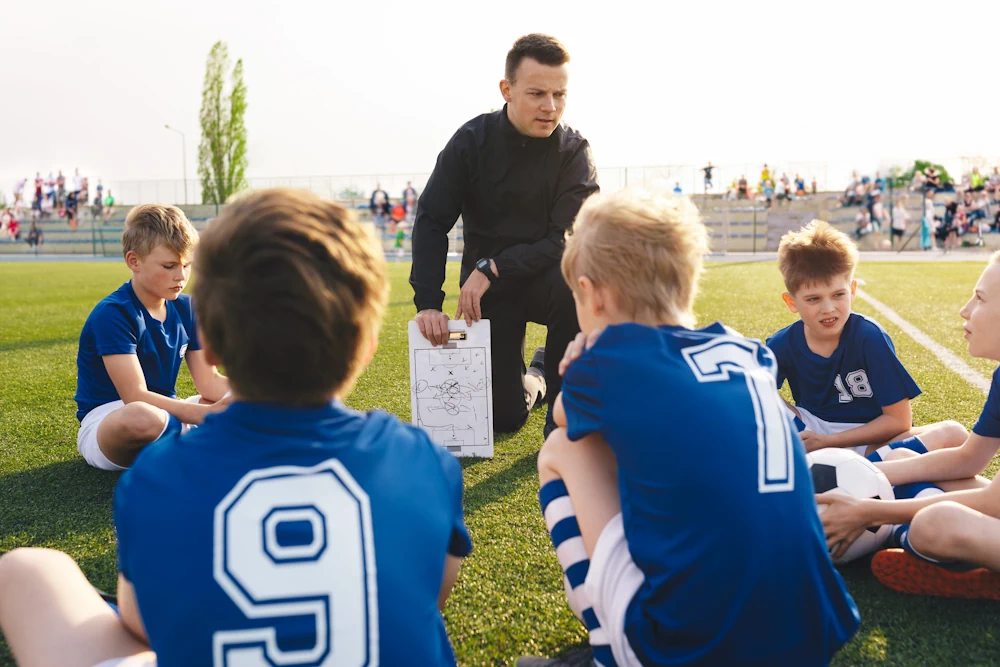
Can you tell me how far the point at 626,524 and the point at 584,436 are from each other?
0.22 meters

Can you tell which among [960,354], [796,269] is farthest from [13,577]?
[960,354]

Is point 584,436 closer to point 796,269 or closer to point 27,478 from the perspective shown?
point 796,269

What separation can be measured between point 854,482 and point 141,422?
8.54ft

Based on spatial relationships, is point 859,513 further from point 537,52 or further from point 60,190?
point 60,190

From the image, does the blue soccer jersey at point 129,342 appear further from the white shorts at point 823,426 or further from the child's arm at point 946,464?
the child's arm at point 946,464

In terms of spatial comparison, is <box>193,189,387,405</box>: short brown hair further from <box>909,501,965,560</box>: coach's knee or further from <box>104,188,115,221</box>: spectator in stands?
<box>104,188,115,221</box>: spectator in stands

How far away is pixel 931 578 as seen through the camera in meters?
2.22

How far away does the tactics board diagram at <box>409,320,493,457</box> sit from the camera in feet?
12.3

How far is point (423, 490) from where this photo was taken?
4.35 feet

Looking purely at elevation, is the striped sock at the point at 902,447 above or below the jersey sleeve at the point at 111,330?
below

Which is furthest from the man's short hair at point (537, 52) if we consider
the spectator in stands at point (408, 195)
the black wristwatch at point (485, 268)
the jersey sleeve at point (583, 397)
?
the spectator in stands at point (408, 195)

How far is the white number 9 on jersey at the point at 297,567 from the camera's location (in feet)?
3.80

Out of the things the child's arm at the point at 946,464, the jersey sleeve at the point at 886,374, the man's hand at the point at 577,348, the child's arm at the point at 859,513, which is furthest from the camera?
the jersey sleeve at the point at 886,374

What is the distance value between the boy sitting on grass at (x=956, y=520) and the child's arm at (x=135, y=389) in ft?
7.87
